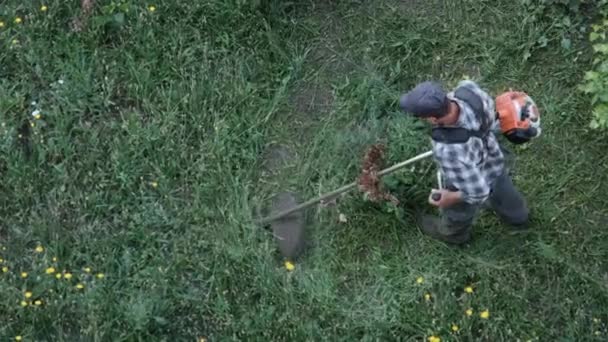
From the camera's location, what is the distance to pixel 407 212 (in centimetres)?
516

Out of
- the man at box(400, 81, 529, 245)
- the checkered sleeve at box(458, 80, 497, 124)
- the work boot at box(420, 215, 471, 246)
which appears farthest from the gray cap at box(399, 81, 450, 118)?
the work boot at box(420, 215, 471, 246)

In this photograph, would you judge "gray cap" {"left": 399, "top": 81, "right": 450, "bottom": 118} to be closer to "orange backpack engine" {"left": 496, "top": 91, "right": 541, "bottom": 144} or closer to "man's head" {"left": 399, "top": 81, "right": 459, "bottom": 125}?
"man's head" {"left": 399, "top": 81, "right": 459, "bottom": 125}

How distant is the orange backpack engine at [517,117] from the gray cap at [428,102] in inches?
13.9

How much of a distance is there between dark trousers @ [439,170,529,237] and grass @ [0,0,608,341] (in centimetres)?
15

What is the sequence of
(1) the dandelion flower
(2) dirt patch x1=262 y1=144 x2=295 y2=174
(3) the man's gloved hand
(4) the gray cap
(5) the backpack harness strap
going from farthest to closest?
(2) dirt patch x1=262 y1=144 x2=295 y2=174, (1) the dandelion flower, (3) the man's gloved hand, (5) the backpack harness strap, (4) the gray cap

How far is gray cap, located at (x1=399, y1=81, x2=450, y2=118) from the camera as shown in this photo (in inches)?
160

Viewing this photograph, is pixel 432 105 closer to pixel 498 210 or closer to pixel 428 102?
pixel 428 102

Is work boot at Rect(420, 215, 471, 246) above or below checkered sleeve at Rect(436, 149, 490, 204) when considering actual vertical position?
below

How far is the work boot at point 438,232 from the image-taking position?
16.3ft

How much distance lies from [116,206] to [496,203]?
6.59ft

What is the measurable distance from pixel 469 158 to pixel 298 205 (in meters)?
1.24

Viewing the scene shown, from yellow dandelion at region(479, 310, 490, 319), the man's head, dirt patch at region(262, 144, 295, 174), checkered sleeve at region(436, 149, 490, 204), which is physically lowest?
yellow dandelion at region(479, 310, 490, 319)

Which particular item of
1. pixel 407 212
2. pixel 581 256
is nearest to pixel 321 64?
pixel 407 212

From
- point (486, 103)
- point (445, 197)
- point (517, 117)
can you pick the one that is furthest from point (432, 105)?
point (445, 197)
